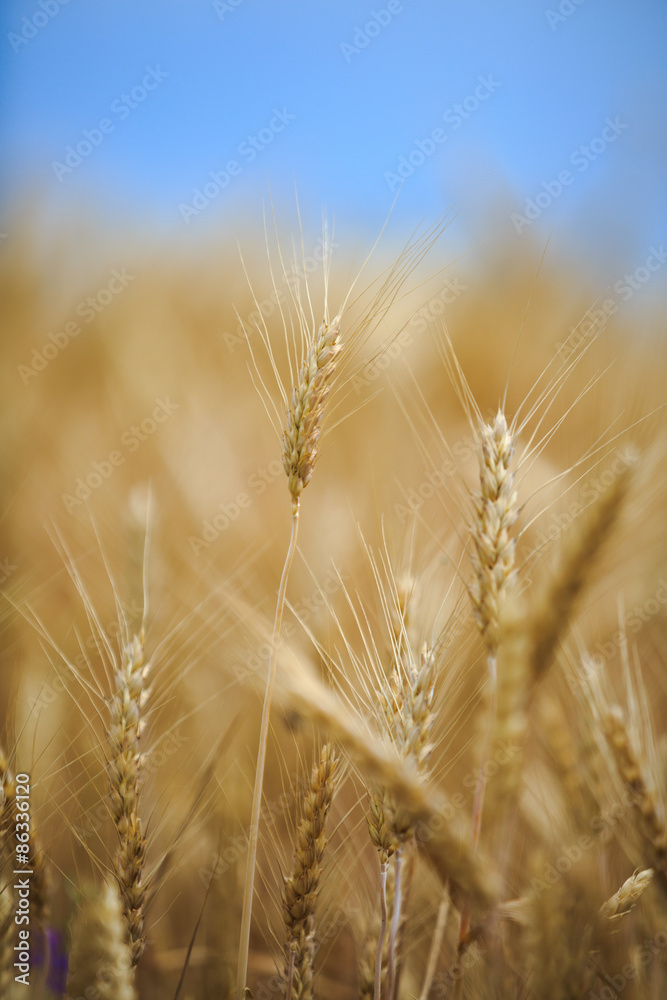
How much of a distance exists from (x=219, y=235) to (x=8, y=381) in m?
0.82

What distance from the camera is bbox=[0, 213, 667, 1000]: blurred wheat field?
56cm

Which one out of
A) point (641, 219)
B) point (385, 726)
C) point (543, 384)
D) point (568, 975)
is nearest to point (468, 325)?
point (543, 384)

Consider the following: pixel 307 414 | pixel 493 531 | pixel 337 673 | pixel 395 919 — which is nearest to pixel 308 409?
pixel 307 414

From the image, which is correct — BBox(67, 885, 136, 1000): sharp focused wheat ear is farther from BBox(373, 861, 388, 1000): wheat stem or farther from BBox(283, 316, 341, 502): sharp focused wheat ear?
BBox(283, 316, 341, 502): sharp focused wheat ear

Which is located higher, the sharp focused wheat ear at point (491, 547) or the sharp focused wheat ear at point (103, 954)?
the sharp focused wheat ear at point (491, 547)

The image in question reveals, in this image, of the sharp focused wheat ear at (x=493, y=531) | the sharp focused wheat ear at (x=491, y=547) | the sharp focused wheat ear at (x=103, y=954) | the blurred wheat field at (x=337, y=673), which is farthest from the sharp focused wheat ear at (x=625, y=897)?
the sharp focused wheat ear at (x=103, y=954)

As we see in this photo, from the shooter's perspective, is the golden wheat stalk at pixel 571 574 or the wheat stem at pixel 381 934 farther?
the wheat stem at pixel 381 934

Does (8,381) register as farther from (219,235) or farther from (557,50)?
(557,50)

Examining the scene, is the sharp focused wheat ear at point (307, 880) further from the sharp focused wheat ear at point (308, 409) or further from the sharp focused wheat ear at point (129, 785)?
the sharp focused wheat ear at point (308, 409)

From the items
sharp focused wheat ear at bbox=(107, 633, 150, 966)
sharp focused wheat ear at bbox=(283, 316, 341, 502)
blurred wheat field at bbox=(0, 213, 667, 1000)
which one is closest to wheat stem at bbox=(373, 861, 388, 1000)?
blurred wheat field at bbox=(0, 213, 667, 1000)

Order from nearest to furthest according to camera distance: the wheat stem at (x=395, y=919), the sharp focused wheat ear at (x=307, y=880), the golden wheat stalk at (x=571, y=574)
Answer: the golden wheat stalk at (x=571, y=574), the wheat stem at (x=395, y=919), the sharp focused wheat ear at (x=307, y=880)

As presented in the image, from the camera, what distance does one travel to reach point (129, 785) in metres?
0.63

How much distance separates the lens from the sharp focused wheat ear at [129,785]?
0.63 m

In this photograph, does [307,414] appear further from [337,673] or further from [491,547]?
[337,673]
